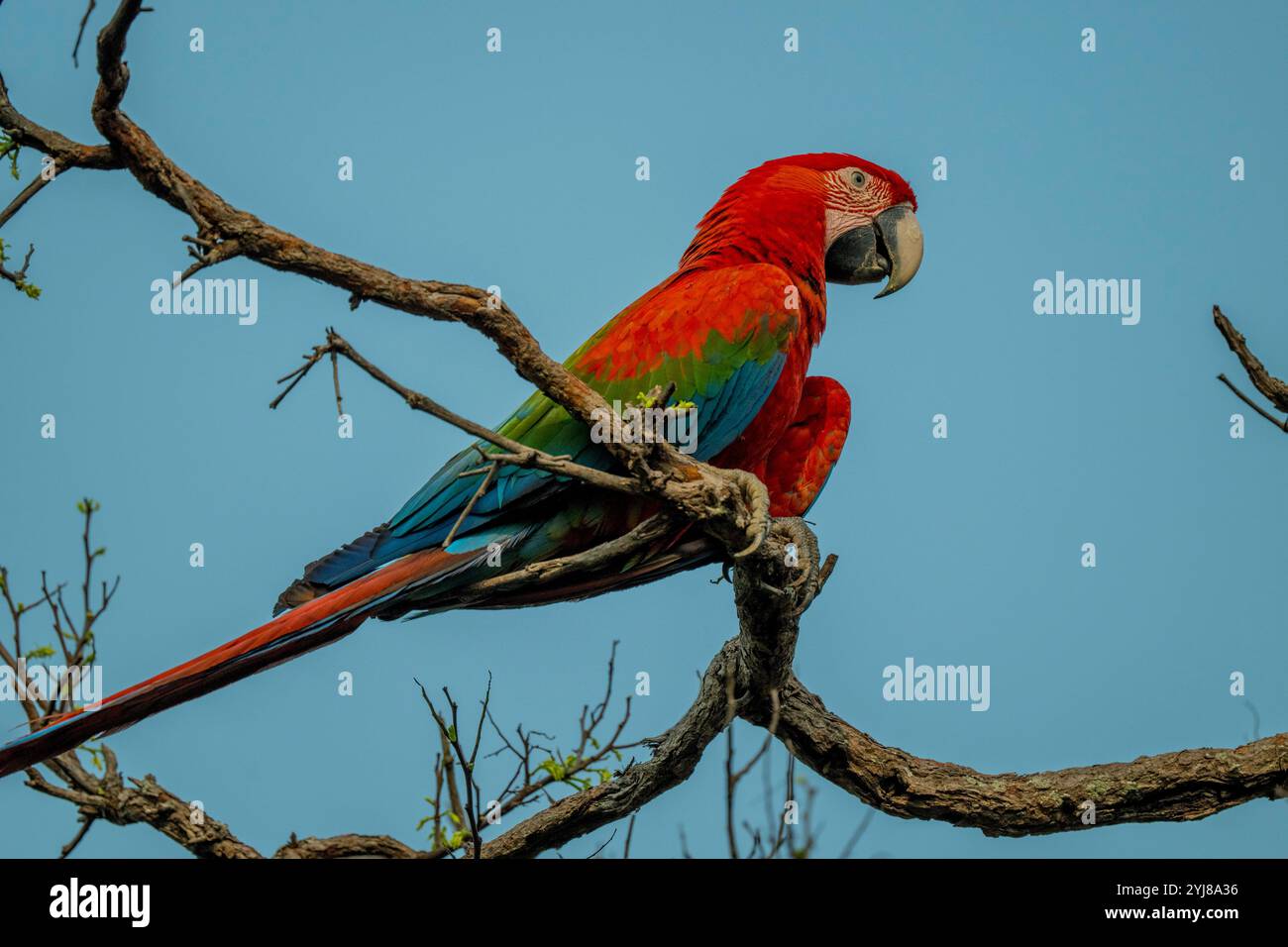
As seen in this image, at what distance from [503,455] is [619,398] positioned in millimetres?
1377

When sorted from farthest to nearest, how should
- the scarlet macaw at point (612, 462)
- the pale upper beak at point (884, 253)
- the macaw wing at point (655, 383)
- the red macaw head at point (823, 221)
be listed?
the pale upper beak at point (884, 253) < the red macaw head at point (823, 221) < the macaw wing at point (655, 383) < the scarlet macaw at point (612, 462)

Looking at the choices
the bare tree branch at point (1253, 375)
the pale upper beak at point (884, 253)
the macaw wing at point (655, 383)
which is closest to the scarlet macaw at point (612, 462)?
the macaw wing at point (655, 383)

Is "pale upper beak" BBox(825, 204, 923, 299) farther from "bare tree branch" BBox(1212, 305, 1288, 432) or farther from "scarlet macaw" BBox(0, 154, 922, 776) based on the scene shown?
"bare tree branch" BBox(1212, 305, 1288, 432)

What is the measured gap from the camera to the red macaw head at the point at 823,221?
15.5 ft

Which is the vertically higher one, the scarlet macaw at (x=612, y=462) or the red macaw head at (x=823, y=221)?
the red macaw head at (x=823, y=221)

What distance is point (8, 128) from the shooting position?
282 centimetres

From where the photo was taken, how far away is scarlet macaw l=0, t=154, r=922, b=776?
3.54m

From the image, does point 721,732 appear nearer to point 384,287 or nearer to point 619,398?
point 619,398

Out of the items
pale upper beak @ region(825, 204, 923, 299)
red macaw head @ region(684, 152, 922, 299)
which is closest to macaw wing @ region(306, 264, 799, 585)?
red macaw head @ region(684, 152, 922, 299)

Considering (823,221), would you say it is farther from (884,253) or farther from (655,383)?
(655,383)

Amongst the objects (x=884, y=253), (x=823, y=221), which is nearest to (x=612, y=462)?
(x=823, y=221)

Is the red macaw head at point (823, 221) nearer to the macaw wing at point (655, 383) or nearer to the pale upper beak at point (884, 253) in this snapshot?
the pale upper beak at point (884, 253)

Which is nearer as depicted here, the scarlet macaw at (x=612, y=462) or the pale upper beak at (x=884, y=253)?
the scarlet macaw at (x=612, y=462)
